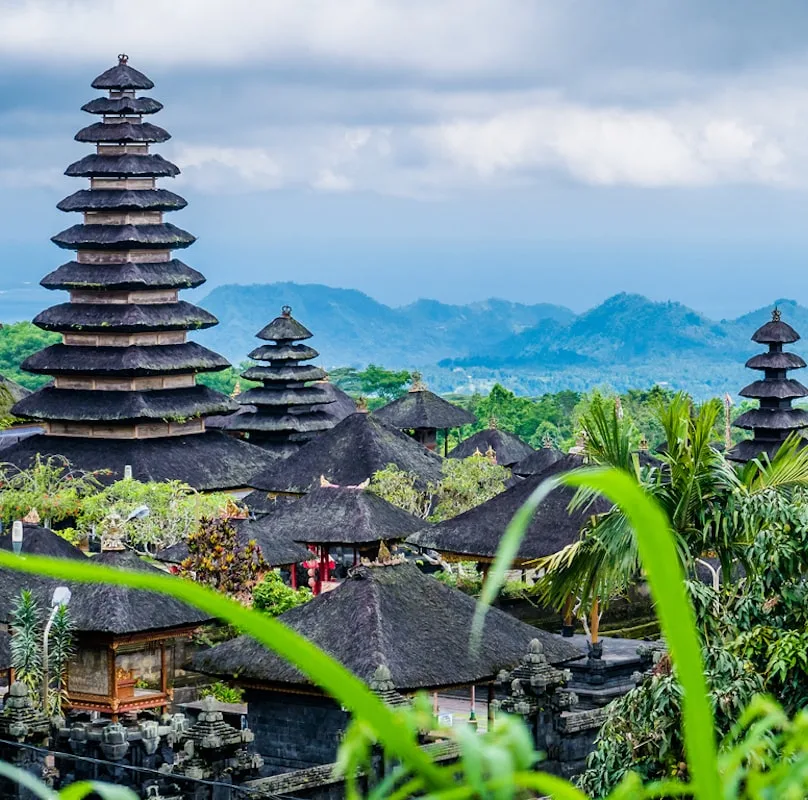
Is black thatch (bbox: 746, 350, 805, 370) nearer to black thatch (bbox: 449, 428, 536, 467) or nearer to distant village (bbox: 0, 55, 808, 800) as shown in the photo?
distant village (bbox: 0, 55, 808, 800)

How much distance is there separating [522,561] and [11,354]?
6074 centimetres

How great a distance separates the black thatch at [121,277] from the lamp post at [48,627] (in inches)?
846

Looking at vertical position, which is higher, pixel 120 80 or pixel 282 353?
pixel 120 80

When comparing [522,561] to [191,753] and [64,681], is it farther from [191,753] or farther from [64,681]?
[191,753]

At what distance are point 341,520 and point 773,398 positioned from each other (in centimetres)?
1295

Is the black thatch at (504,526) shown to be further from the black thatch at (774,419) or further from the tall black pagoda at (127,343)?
the tall black pagoda at (127,343)

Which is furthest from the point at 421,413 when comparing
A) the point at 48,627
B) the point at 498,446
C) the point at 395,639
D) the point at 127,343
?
the point at 395,639

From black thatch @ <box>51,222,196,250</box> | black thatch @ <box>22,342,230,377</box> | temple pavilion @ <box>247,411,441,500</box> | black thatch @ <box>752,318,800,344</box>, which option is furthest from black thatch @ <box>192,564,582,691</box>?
black thatch @ <box>51,222,196,250</box>

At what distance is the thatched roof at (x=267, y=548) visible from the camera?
31844 mm

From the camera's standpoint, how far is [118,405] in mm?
45250

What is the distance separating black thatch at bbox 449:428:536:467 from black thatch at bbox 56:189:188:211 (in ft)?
35.6

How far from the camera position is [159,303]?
47.2 meters

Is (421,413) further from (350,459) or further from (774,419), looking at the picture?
(774,419)

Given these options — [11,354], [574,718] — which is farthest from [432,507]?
[11,354]
